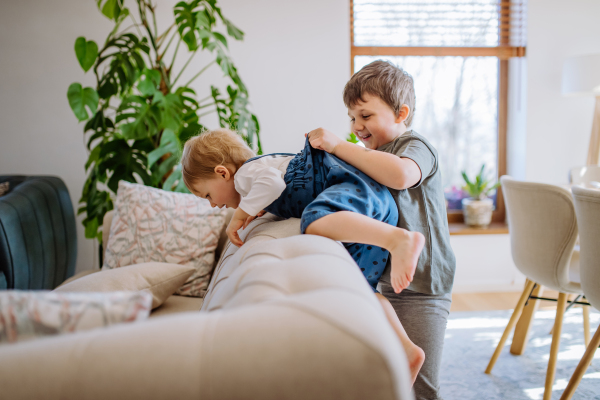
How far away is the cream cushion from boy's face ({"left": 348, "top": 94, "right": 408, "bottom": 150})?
2.50 ft

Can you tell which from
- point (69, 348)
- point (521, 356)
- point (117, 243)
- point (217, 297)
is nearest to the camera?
point (69, 348)

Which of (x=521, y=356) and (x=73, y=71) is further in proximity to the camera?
(x=73, y=71)

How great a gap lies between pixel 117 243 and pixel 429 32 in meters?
2.74

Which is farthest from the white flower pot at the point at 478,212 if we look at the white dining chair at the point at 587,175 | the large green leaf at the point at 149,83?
the large green leaf at the point at 149,83

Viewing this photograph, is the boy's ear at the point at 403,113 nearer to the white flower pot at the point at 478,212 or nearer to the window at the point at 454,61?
the window at the point at 454,61

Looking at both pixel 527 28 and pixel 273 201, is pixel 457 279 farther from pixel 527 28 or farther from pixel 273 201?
pixel 273 201

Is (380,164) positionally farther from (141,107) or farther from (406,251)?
(141,107)

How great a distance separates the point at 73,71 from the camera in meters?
2.80

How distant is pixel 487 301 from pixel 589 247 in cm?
164

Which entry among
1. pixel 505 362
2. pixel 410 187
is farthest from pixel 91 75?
pixel 505 362

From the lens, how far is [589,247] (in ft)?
4.73

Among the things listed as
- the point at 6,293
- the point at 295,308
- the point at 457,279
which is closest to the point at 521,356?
the point at 457,279

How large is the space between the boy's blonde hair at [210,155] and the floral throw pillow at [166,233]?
1.52 ft

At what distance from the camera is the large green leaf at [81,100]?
6.04 feet
